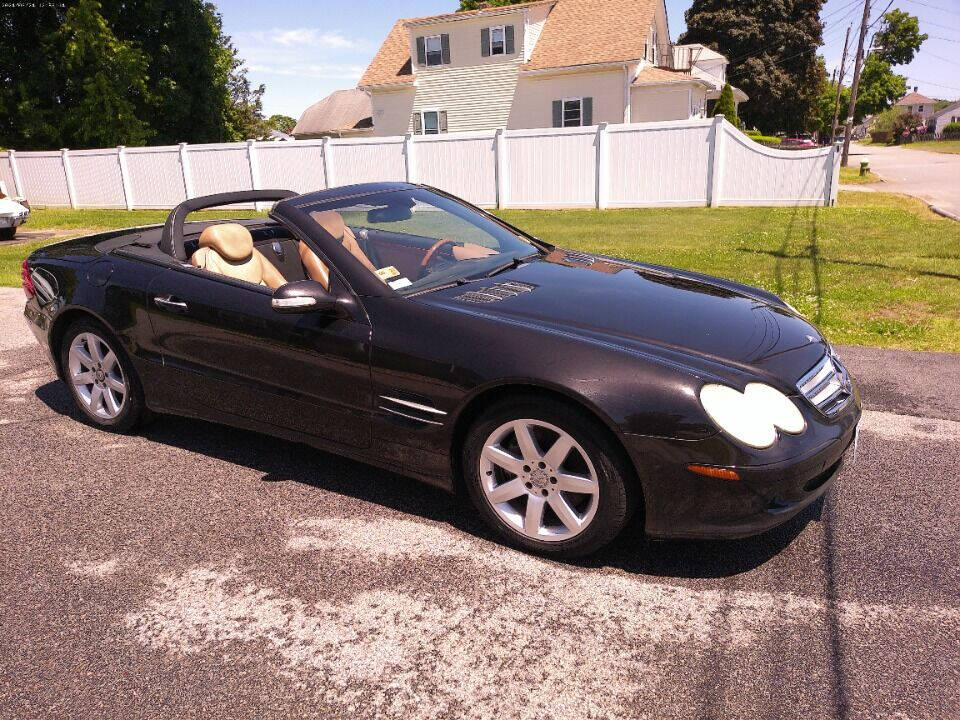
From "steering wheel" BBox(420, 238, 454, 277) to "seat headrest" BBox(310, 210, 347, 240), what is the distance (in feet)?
1.44

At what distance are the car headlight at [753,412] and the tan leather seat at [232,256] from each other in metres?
2.57

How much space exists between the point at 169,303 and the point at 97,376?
0.95 meters

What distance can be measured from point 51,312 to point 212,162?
18.8 meters

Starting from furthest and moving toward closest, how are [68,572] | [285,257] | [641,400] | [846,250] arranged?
1. [846,250]
2. [285,257]
3. [68,572]
4. [641,400]

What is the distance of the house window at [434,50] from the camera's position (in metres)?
29.8

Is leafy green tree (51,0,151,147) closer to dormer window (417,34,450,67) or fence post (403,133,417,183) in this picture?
dormer window (417,34,450,67)

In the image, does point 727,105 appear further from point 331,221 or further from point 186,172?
point 331,221

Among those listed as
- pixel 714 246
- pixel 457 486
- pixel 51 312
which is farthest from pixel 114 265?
pixel 714 246

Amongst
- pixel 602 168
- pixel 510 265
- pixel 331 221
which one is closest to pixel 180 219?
pixel 331 221

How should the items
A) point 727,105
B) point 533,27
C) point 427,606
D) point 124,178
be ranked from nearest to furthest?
1. point 427,606
2. point 124,178
3. point 533,27
4. point 727,105

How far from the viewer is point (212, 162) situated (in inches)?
866

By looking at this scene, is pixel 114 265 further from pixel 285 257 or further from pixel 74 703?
pixel 74 703

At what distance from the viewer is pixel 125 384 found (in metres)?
4.50

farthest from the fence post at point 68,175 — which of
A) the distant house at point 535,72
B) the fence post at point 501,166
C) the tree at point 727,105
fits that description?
the tree at point 727,105
